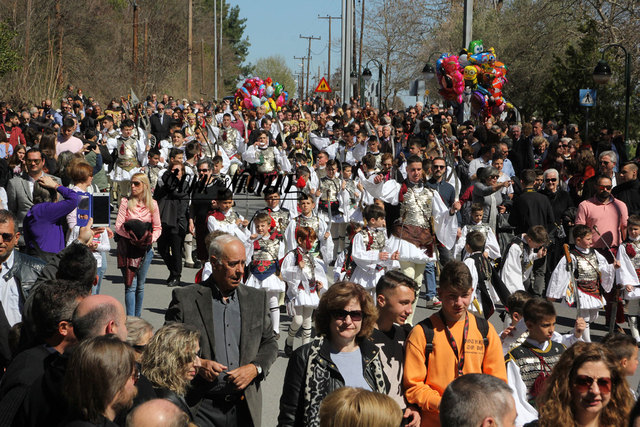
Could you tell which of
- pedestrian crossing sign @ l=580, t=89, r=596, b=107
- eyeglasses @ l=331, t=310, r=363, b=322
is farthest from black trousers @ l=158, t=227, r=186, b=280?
pedestrian crossing sign @ l=580, t=89, r=596, b=107

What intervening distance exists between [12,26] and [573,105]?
28017 millimetres

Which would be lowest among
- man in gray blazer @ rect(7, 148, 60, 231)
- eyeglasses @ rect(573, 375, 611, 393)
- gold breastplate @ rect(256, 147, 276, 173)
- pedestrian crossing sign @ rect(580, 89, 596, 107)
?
eyeglasses @ rect(573, 375, 611, 393)

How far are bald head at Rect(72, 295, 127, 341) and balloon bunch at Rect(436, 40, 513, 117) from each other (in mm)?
16250

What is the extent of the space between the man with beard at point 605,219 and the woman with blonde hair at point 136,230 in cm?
503

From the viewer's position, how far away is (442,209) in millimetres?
10391

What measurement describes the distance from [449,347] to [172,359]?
5.12 ft

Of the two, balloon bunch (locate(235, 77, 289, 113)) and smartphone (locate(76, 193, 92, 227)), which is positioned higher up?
balloon bunch (locate(235, 77, 289, 113))

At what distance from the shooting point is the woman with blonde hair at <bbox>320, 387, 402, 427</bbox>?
11.3 feet

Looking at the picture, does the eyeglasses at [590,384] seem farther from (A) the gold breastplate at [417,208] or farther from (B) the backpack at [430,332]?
(A) the gold breastplate at [417,208]

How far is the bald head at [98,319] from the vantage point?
418 centimetres

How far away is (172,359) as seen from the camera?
4391 millimetres

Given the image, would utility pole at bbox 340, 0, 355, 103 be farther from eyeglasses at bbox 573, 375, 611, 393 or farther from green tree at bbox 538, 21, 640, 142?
eyeglasses at bbox 573, 375, 611, 393

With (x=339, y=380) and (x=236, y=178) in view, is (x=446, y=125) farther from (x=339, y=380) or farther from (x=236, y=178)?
(x=339, y=380)

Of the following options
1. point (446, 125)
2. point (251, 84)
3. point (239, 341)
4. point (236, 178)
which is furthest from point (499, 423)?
point (251, 84)
